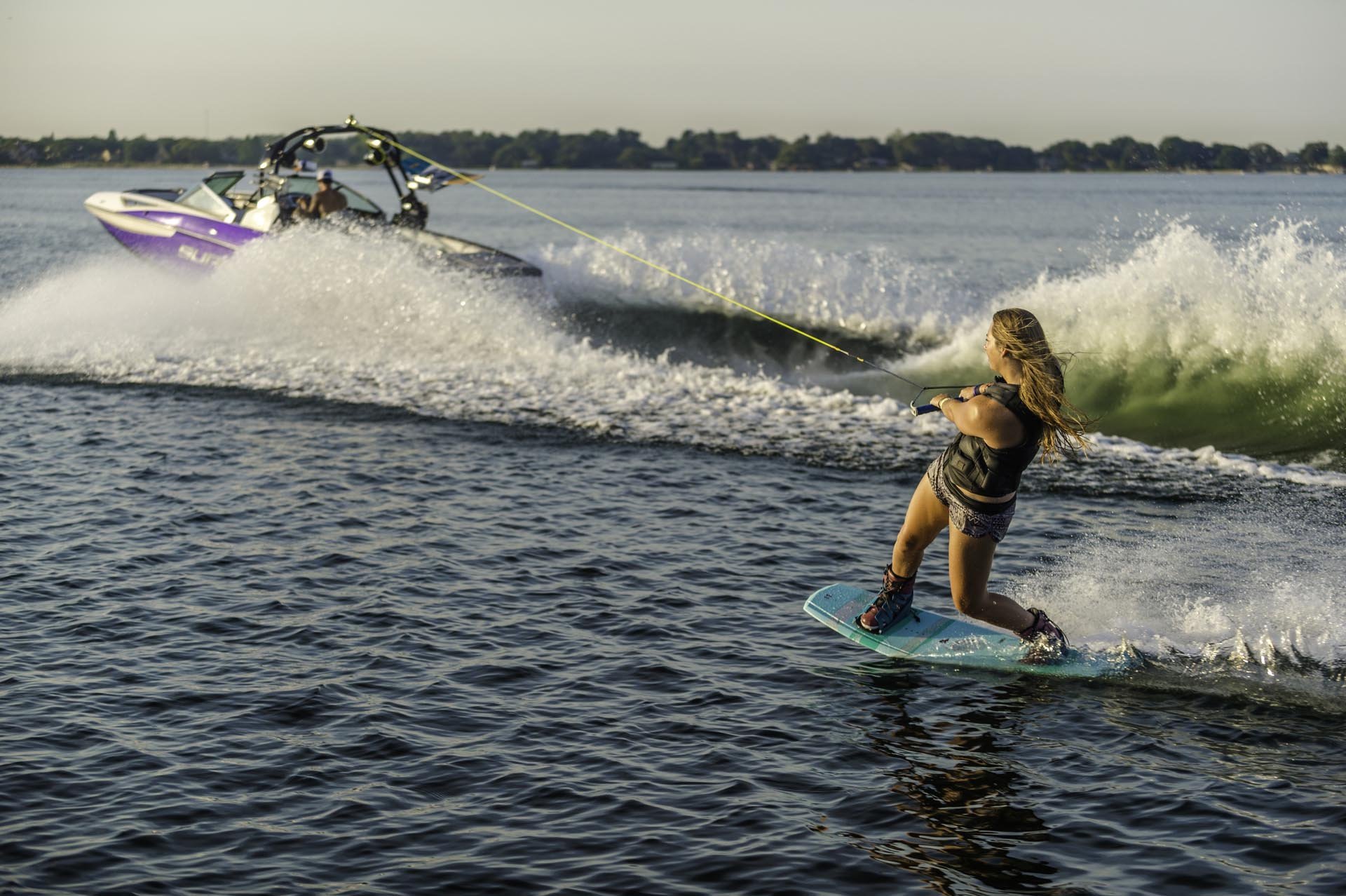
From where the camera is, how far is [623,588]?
9.37 metres

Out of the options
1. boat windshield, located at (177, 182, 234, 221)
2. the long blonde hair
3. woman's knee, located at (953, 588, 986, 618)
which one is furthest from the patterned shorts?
boat windshield, located at (177, 182, 234, 221)

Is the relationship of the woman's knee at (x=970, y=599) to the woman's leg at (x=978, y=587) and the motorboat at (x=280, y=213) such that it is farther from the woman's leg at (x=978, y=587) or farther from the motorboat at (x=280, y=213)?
the motorboat at (x=280, y=213)

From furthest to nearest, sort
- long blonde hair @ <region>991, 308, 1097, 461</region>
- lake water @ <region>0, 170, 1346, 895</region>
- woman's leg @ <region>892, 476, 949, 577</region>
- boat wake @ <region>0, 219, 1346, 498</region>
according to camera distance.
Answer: boat wake @ <region>0, 219, 1346, 498</region>, woman's leg @ <region>892, 476, 949, 577</region>, long blonde hair @ <region>991, 308, 1097, 461</region>, lake water @ <region>0, 170, 1346, 895</region>

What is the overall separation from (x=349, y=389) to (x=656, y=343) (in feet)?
18.4

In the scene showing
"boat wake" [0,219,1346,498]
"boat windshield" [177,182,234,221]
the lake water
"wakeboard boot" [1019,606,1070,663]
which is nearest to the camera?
the lake water

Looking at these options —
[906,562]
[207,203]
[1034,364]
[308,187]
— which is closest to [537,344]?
[308,187]

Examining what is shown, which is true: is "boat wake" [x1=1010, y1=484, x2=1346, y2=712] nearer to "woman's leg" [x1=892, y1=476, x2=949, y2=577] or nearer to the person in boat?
the person in boat

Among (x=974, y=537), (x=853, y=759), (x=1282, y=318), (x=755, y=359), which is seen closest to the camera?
(x=853, y=759)

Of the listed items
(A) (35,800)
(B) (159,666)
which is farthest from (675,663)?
(A) (35,800)

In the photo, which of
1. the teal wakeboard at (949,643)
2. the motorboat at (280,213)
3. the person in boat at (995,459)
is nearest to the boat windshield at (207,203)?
the motorboat at (280,213)

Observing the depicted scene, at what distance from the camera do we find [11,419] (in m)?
15.1

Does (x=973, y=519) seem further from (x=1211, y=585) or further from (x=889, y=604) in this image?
(x=1211, y=585)

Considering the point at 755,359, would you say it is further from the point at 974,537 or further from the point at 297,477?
the point at 974,537

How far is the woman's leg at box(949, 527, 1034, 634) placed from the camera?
725cm
